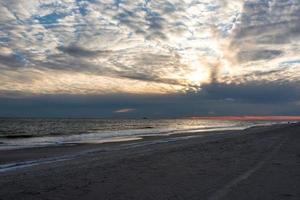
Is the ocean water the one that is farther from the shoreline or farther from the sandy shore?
the sandy shore

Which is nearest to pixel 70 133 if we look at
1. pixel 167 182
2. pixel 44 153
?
pixel 44 153

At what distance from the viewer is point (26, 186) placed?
11.1m

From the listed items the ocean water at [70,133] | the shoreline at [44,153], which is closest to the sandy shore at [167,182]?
the shoreline at [44,153]

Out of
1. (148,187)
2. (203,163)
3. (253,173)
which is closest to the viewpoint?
(148,187)

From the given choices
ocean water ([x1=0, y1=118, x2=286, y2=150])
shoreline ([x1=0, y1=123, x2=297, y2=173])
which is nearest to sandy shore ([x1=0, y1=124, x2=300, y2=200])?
shoreline ([x1=0, y1=123, x2=297, y2=173])

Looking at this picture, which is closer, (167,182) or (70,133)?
(167,182)

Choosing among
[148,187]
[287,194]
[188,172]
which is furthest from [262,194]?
[188,172]

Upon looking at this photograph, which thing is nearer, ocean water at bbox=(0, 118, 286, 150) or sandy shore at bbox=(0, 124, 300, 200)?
sandy shore at bbox=(0, 124, 300, 200)

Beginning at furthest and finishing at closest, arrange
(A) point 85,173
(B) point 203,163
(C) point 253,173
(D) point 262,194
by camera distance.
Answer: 1. (B) point 203,163
2. (A) point 85,173
3. (C) point 253,173
4. (D) point 262,194

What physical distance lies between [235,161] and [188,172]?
13.1ft

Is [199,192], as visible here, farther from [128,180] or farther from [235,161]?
[235,161]

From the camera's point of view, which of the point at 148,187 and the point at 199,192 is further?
the point at 148,187

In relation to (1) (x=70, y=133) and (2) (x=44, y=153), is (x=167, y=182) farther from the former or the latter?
(1) (x=70, y=133)

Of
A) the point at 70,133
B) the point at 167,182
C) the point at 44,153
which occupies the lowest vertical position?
the point at 44,153
